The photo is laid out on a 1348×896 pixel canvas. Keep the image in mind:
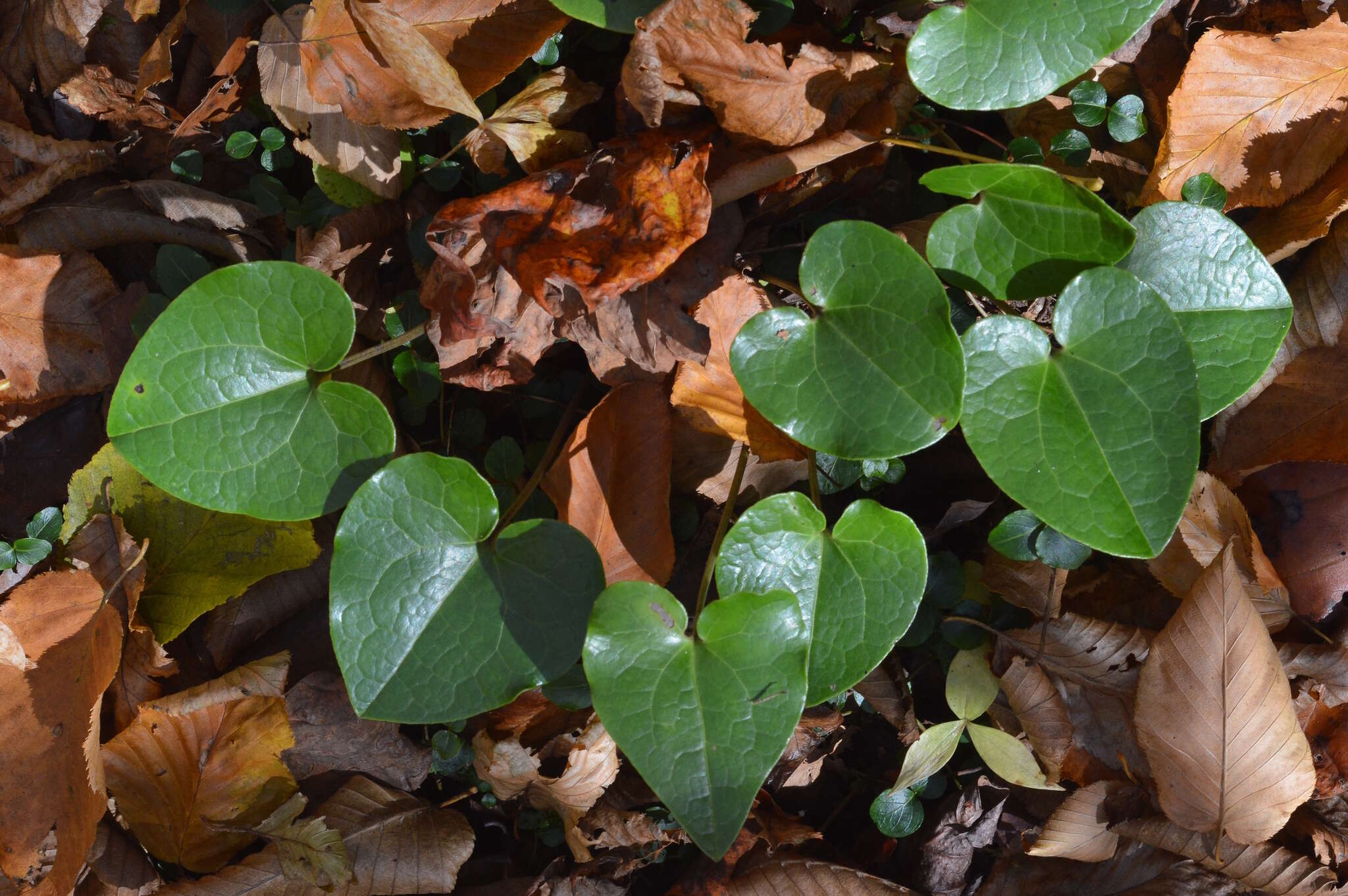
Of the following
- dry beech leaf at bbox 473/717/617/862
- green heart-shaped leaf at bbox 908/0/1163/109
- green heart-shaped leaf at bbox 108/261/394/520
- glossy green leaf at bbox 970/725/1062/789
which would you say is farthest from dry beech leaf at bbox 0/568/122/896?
green heart-shaped leaf at bbox 908/0/1163/109

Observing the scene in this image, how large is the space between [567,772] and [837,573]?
29.2 inches

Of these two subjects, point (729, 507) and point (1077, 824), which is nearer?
A: point (729, 507)

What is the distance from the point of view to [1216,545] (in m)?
1.71

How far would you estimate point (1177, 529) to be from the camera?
68.1 inches

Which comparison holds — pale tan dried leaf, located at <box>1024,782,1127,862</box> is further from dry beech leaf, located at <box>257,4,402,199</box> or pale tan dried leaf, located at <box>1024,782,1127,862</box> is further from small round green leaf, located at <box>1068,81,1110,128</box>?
dry beech leaf, located at <box>257,4,402,199</box>

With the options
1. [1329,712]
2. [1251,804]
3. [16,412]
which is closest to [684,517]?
[1251,804]

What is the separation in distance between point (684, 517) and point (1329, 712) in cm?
137

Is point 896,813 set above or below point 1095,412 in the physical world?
below

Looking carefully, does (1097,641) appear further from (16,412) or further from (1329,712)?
(16,412)

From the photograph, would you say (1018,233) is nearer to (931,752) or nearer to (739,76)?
(739,76)

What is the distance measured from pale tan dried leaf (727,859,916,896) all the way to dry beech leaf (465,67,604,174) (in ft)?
4.87

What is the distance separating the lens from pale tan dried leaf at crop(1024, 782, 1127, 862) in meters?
1.75

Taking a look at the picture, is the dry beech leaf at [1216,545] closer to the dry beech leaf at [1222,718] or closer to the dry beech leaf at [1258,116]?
the dry beech leaf at [1222,718]

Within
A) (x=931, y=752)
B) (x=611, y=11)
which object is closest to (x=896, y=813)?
(x=931, y=752)
